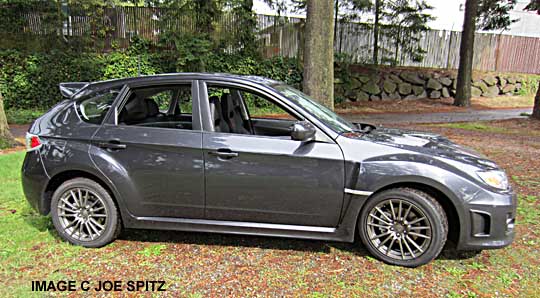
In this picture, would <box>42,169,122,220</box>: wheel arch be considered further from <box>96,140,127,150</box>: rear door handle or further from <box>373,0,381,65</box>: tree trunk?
<box>373,0,381,65</box>: tree trunk

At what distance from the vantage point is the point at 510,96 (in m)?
20.2

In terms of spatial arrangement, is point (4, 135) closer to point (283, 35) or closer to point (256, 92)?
point (256, 92)

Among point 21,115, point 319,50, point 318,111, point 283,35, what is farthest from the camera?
point 283,35

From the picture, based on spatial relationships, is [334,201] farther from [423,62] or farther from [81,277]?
[423,62]

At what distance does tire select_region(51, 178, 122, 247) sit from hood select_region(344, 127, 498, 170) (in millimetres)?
2420

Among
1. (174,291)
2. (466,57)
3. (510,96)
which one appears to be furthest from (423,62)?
(174,291)

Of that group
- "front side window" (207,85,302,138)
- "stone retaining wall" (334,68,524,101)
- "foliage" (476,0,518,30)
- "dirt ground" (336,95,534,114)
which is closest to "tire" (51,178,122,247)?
"front side window" (207,85,302,138)

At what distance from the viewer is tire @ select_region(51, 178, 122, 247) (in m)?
3.58

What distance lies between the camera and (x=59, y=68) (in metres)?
13.7

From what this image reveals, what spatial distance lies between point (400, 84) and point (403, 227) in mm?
16376

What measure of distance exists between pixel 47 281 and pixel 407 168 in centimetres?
318

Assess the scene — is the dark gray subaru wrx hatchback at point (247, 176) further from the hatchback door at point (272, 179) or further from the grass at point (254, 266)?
the grass at point (254, 266)

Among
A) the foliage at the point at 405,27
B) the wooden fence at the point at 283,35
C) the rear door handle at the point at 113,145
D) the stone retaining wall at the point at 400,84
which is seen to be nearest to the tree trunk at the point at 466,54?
the stone retaining wall at the point at 400,84

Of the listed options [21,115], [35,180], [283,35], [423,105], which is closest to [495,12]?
[423,105]
